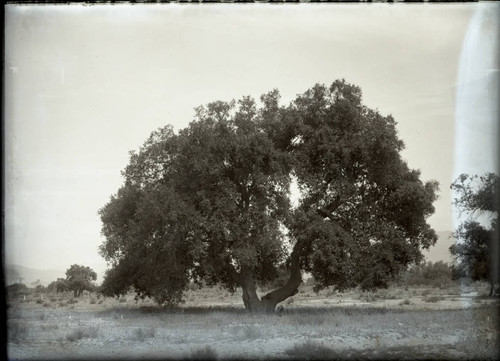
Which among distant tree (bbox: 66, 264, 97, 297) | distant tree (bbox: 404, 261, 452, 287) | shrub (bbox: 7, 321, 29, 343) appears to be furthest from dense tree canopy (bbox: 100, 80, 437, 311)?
distant tree (bbox: 404, 261, 452, 287)

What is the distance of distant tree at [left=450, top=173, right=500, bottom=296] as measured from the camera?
24703mm

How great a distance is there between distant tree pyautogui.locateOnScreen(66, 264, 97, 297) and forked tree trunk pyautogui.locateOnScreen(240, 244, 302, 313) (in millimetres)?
43104

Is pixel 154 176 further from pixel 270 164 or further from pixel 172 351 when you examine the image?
pixel 172 351

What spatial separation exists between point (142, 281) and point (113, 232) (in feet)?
9.13

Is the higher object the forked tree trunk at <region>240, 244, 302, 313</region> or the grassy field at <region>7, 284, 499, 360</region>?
the forked tree trunk at <region>240, 244, 302, 313</region>

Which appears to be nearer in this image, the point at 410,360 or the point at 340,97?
the point at 410,360

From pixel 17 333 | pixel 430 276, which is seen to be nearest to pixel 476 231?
pixel 17 333

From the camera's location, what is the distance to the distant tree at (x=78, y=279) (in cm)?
6581

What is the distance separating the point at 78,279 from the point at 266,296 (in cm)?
4414

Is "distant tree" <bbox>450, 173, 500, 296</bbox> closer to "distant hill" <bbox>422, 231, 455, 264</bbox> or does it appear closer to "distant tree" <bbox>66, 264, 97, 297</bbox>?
"distant hill" <bbox>422, 231, 455, 264</bbox>

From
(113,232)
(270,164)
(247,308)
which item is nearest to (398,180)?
(270,164)

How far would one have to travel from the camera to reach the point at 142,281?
27297 millimetres

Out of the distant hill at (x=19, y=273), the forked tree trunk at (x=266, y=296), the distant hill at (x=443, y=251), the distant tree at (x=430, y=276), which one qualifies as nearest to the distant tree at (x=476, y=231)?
the distant hill at (x=443, y=251)

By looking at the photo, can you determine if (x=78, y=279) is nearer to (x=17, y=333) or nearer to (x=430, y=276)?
(x=430, y=276)
